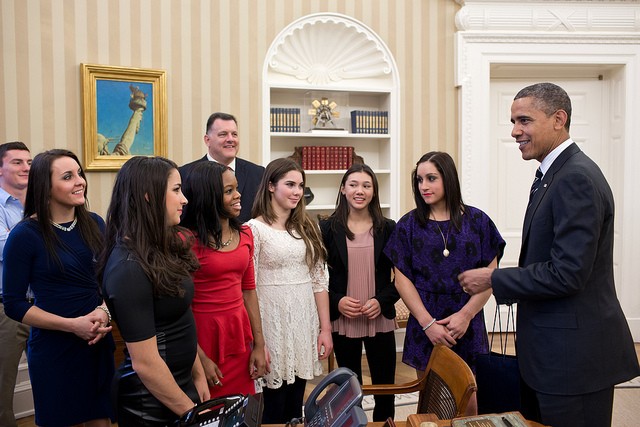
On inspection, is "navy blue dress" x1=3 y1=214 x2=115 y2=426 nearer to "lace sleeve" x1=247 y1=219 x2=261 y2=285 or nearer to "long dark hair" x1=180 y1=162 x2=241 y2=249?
"long dark hair" x1=180 y1=162 x2=241 y2=249

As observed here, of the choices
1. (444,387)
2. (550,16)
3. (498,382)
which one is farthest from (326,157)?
(444,387)

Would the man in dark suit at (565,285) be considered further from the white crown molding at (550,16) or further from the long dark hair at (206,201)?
the white crown molding at (550,16)

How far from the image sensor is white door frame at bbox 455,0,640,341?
15.6 feet

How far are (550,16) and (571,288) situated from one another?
360cm

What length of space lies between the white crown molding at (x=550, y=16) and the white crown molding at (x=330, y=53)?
2.38ft

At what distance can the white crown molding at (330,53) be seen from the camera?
15.3 feet

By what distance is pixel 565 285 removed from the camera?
1820mm

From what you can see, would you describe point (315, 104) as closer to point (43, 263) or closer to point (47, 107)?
point (47, 107)

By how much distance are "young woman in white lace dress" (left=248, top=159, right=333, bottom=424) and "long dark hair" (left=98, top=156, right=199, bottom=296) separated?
2.62 feet

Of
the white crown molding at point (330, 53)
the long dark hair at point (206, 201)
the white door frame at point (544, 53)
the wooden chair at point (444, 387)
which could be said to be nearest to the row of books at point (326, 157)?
the white crown molding at point (330, 53)

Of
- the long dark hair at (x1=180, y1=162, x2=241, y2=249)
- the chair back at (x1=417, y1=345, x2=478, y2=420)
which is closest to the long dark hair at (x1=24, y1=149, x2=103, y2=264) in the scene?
the long dark hair at (x1=180, y1=162, x2=241, y2=249)

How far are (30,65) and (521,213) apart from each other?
3.98m

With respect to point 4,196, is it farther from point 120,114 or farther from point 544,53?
point 544,53

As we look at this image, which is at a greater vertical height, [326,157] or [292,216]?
[326,157]
